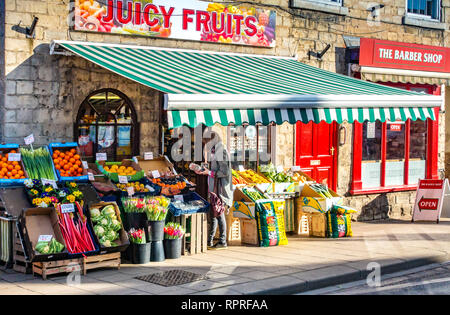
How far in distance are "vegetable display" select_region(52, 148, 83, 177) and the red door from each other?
5.50 m

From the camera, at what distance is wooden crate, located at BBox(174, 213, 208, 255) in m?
11.1

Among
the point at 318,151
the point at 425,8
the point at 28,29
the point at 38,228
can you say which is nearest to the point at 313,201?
the point at 318,151

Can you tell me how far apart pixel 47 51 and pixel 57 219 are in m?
3.16

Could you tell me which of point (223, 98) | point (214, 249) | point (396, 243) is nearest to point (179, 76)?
point (223, 98)

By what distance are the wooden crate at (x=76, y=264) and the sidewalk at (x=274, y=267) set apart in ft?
0.34

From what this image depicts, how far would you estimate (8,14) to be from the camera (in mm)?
10969

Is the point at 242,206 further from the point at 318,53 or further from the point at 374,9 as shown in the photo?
the point at 374,9

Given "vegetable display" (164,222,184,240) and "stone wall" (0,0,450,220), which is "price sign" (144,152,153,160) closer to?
"stone wall" (0,0,450,220)

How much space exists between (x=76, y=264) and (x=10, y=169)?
6.09 feet

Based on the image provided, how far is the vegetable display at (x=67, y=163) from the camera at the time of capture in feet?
34.7

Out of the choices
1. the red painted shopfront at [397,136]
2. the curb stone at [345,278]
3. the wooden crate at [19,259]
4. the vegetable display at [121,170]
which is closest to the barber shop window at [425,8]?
the red painted shopfront at [397,136]

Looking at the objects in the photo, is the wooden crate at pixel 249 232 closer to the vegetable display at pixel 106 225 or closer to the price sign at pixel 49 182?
the vegetable display at pixel 106 225

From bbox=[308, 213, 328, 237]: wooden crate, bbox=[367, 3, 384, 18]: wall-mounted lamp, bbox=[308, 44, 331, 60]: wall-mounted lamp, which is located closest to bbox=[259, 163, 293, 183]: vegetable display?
bbox=[308, 213, 328, 237]: wooden crate

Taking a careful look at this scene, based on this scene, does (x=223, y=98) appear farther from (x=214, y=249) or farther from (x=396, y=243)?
(x=396, y=243)
